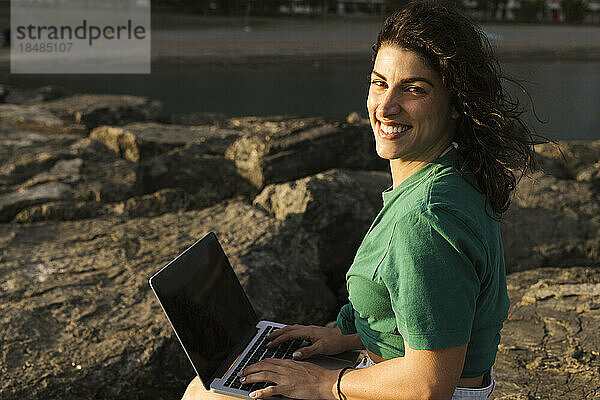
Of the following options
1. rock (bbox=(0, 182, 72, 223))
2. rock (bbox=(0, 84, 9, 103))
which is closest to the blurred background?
rock (bbox=(0, 84, 9, 103))

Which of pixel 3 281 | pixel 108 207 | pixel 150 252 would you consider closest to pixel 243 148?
pixel 108 207

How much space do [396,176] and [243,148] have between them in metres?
2.28

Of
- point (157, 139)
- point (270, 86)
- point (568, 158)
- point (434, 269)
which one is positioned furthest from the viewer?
point (270, 86)

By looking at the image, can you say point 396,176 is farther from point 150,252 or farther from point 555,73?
point 555,73

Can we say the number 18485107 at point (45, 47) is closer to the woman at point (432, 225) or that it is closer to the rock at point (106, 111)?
the rock at point (106, 111)

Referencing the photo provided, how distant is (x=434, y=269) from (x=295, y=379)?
366mm

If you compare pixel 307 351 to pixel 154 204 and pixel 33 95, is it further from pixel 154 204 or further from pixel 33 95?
pixel 33 95

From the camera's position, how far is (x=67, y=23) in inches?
542

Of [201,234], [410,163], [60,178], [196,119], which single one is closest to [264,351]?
[410,163]

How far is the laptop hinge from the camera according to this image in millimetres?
1281

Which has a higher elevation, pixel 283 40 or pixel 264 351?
pixel 283 40

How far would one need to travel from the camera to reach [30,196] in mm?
3088

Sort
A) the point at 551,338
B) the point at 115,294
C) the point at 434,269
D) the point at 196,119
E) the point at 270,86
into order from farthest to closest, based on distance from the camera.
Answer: the point at 270,86 → the point at 196,119 → the point at 115,294 → the point at 551,338 → the point at 434,269

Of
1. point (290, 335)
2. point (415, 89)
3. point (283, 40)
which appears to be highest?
point (283, 40)
